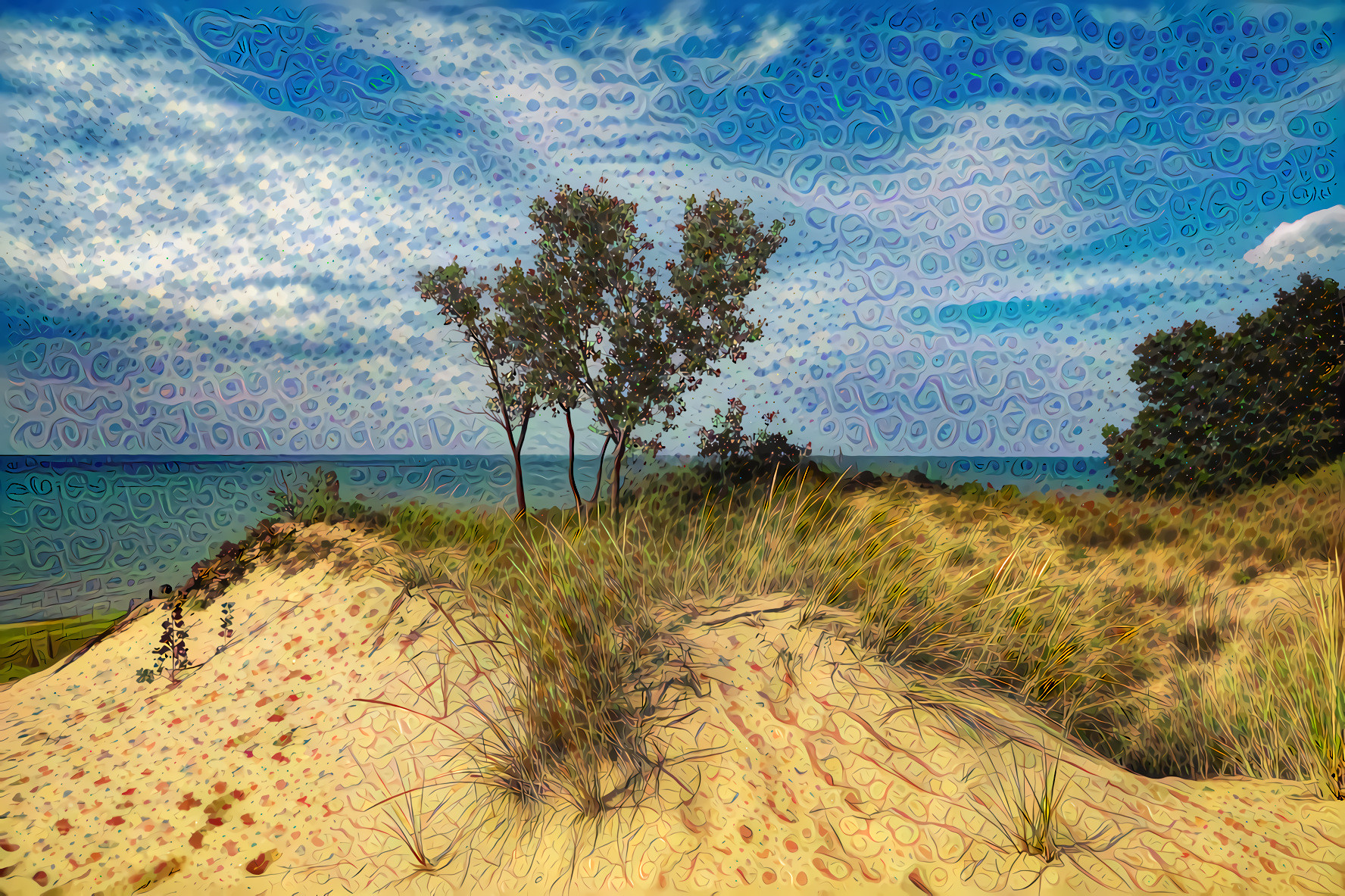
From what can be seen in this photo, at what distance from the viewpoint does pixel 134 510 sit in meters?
5.94

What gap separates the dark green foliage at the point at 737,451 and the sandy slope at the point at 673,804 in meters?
Answer: 4.55

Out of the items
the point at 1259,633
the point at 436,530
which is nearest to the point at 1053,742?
the point at 1259,633

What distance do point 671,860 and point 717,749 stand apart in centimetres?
53

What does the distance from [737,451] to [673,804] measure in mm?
6071

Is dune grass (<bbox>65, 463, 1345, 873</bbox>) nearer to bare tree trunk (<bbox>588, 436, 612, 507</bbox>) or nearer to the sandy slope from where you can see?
the sandy slope

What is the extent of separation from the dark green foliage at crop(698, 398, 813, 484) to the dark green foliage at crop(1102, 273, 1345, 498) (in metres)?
4.99

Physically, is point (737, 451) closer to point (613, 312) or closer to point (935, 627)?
point (613, 312)

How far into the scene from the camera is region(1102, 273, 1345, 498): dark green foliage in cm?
862

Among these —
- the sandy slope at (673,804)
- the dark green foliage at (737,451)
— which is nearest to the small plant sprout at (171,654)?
the sandy slope at (673,804)

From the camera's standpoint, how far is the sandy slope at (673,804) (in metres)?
2.97

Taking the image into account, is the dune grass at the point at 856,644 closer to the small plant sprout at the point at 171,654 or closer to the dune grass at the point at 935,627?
the dune grass at the point at 935,627

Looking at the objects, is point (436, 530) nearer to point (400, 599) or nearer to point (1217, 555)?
point (400, 599)

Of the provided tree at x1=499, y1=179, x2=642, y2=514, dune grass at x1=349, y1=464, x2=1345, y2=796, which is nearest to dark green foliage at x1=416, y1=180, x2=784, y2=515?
tree at x1=499, y1=179, x2=642, y2=514

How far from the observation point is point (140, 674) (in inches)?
190
